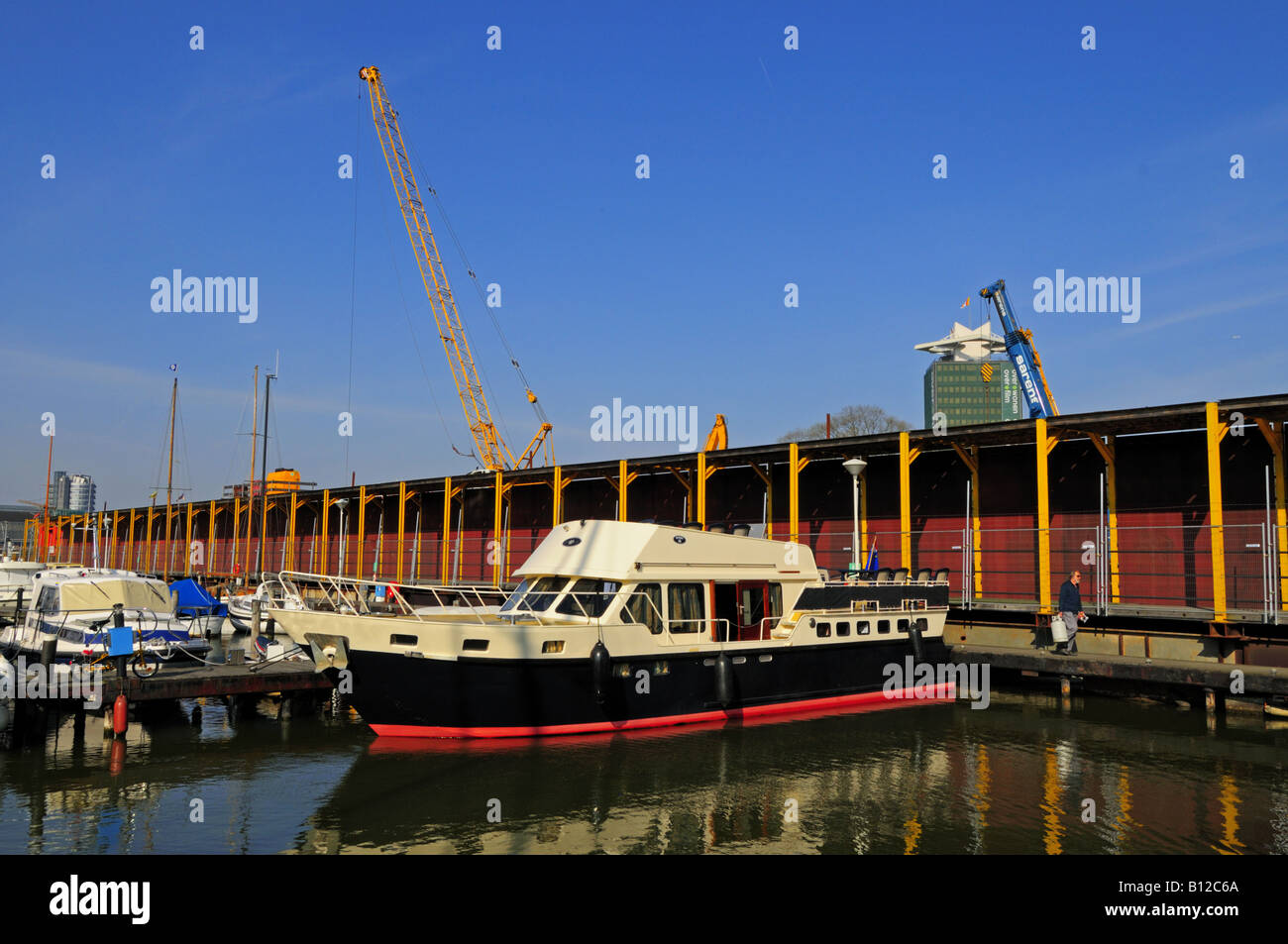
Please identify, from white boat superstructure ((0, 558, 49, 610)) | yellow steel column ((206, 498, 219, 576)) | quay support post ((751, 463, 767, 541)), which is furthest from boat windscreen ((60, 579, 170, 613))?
yellow steel column ((206, 498, 219, 576))

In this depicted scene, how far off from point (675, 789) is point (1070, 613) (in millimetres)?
11910

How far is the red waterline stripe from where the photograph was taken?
50.5ft

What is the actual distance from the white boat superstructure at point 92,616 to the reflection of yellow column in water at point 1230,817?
19254 mm

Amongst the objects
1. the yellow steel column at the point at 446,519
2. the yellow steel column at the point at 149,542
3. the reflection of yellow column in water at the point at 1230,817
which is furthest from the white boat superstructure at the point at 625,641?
the yellow steel column at the point at 149,542

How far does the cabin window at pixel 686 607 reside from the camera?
17297 mm

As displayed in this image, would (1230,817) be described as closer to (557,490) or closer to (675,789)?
(675,789)

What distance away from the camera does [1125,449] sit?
2302 cm

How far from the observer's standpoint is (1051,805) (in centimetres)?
1234

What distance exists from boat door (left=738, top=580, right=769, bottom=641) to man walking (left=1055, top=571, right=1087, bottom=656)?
24.0 ft

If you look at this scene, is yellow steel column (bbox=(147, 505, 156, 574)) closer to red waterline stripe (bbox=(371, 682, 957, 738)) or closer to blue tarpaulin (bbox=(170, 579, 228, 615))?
blue tarpaulin (bbox=(170, 579, 228, 615))

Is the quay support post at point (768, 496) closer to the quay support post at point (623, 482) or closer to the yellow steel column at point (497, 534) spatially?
the quay support post at point (623, 482)

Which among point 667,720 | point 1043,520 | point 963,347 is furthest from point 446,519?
point 963,347
